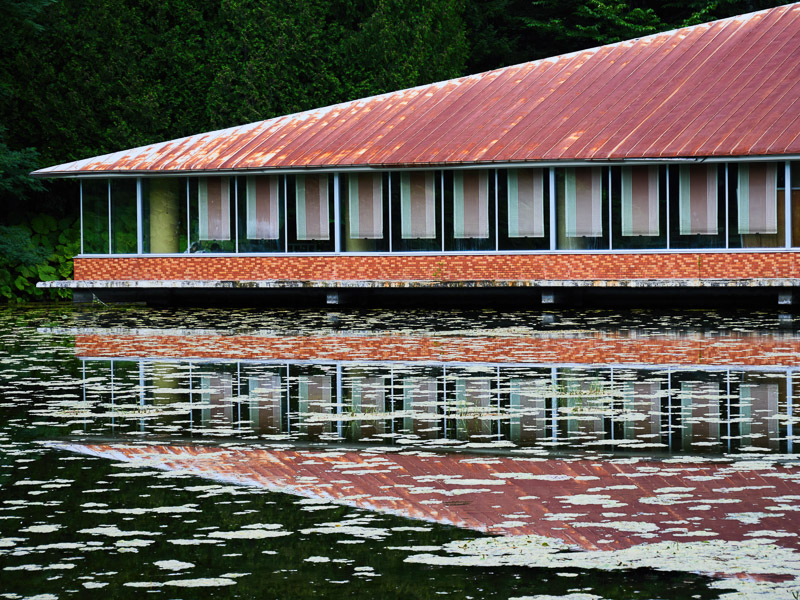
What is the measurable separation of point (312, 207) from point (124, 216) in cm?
504

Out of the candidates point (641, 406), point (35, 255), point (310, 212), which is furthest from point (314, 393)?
point (35, 255)

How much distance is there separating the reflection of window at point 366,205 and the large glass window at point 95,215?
21.1 ft

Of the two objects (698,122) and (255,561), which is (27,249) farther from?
(255,561)

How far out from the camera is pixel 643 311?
28.7 m

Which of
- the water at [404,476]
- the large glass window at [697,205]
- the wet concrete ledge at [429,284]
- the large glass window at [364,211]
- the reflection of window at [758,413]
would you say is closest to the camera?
the water at [404,476]

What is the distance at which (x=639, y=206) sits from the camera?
30859 mm

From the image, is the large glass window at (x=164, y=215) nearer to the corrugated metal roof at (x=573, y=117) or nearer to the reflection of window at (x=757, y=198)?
the corrugated metal roof at (x=573, y=117)

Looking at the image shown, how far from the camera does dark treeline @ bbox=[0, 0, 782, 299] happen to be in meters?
43.2

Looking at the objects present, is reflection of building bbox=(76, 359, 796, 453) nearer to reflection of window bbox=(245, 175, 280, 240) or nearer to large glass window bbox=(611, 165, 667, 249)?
large glass window bbox=(611, 165, 667, 249)

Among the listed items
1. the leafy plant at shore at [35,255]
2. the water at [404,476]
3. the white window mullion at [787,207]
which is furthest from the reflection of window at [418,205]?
the water at [404,476]

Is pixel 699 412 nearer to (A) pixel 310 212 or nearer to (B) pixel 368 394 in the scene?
(B) pixel 368 394

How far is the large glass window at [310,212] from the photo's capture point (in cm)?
3309

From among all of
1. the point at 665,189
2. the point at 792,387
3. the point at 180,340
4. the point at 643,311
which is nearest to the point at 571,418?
the point at 792,387

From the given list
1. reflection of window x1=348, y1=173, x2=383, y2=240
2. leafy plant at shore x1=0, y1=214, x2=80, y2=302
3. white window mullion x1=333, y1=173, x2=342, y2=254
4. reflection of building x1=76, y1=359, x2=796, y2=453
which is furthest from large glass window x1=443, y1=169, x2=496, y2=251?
reflection of building x1=76, y1=359, x2=796, y2=453
